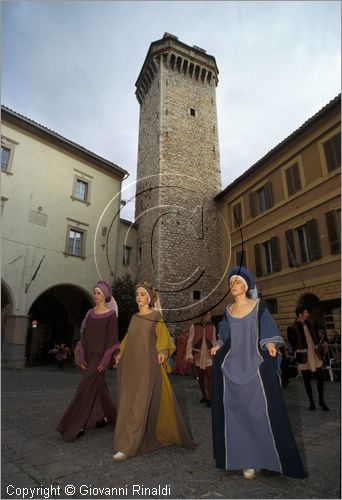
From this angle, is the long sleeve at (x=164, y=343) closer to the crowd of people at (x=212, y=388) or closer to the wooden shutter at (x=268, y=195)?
the crowd of people at (x=212, y=388)

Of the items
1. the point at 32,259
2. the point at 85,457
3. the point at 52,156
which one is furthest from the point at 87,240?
the point at 85,457

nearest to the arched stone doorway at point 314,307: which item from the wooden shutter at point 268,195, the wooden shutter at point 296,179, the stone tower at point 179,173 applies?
the wooden shutter at point 296,179

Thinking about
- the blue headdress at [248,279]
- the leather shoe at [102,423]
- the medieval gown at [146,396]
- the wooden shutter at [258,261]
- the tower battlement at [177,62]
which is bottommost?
the leather shoe at [102,423]

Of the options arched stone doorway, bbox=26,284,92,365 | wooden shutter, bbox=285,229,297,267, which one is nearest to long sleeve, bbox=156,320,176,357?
wooden shutter, bbox=285,229,297,267

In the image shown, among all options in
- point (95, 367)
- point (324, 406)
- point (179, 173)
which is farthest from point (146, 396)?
point (179, 173)

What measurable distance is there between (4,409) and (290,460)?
505 centimetres

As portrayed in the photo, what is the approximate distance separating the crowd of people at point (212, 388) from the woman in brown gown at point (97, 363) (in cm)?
1

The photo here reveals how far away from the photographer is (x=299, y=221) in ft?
51.2

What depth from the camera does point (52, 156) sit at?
18844 millimetres

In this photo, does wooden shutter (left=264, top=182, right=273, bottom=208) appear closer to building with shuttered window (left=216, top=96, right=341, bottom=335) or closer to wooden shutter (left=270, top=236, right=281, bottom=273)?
building with shuttered window (left=216, top=96, right=341, bottom=335)

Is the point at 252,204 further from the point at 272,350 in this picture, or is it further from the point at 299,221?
the point at 272,350

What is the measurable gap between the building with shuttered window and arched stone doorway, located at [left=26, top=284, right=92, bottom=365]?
11.3 metres

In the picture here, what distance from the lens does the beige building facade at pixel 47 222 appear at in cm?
1595

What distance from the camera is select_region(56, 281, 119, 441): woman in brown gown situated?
4224 mm
